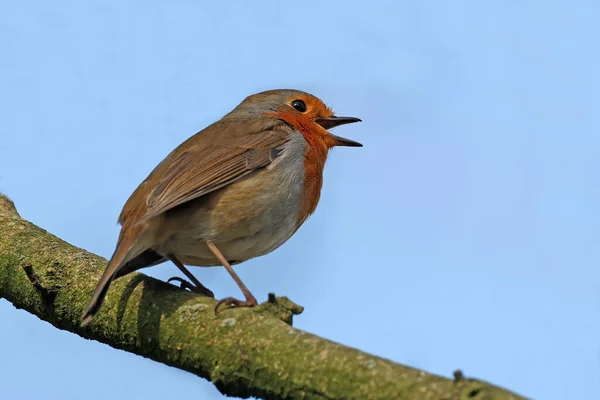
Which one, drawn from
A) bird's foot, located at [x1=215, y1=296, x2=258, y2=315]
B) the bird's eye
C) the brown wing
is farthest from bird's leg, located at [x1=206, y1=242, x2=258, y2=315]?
the bird's eye

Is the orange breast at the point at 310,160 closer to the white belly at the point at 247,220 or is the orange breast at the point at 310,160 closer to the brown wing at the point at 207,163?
the white belly at the point at 247,220

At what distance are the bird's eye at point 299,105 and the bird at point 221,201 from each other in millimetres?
673

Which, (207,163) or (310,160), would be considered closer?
(207,163)

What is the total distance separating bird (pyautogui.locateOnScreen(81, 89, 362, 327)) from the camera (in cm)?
468

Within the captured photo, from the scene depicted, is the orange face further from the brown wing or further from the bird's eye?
the brown wing

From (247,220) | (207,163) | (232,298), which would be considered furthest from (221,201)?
(232,298)

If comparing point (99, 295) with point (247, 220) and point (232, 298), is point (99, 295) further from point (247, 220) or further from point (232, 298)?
point (247, 220)

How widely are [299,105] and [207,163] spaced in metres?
1.37

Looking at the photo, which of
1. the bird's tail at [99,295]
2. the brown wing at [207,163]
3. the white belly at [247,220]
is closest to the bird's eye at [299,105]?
the brown wing at [207,163]

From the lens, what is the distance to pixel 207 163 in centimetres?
501

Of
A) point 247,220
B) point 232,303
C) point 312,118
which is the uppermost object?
point 312,118

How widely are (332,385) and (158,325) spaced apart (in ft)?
4.14

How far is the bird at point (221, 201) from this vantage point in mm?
4684

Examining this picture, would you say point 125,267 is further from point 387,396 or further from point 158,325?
point 387,396
